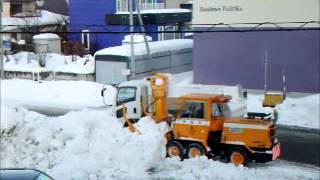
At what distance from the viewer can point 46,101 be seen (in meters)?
21.2

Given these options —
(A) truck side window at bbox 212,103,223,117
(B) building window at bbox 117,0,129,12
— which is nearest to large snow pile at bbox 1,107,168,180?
(A) truck side window at bbox 212,103,223,117

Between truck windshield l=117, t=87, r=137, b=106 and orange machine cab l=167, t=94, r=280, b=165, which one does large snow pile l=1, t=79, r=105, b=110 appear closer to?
truck windshield l=117, t=87, r=137, b=106

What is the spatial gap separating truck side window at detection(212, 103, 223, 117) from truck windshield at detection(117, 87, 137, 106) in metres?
2.81

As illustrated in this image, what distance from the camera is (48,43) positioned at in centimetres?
1825

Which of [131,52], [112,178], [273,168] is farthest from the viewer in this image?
[131,52]

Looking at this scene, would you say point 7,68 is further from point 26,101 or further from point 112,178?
point 112,178

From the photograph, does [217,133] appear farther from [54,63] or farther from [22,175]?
[54,63]

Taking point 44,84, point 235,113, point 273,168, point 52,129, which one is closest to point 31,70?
point 44,84

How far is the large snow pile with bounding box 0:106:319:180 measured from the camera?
1136 centimetres

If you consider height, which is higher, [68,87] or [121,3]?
[121,3]

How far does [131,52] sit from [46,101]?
5634mm

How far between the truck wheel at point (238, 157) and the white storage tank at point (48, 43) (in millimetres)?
7700

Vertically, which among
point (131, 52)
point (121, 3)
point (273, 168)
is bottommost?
point (273, 168)

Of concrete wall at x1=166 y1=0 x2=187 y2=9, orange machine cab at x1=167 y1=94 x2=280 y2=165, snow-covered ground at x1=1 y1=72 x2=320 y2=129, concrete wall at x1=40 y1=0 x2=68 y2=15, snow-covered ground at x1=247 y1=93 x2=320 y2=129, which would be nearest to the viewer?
orange machine cab at x1=167 y1=94 x2=280 y2=165
